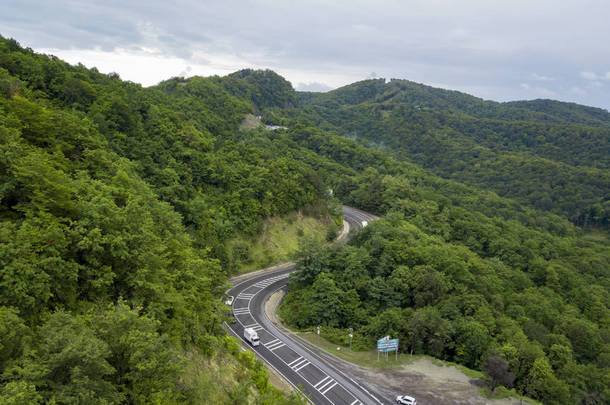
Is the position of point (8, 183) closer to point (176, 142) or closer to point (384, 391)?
point (384, 391)

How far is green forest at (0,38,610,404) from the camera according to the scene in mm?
11766

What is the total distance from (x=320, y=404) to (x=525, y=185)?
15142 centimetres

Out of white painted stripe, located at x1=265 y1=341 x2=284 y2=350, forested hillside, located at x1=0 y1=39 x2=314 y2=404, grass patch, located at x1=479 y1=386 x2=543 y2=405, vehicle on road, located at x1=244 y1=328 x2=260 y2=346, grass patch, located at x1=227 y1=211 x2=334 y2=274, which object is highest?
forested hillside, located at x1=0 y1=39 x2=314 y2=404

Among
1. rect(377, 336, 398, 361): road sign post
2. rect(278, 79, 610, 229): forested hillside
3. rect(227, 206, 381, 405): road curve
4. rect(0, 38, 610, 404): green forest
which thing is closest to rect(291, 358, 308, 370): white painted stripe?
rect(227, 206, 381, 405): road curve

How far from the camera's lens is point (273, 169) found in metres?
58.3

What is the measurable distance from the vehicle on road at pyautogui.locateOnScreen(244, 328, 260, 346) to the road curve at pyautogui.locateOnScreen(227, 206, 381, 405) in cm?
48

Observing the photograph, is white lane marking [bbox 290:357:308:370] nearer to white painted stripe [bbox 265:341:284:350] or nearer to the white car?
white painted stripe [bbox 265:341:284:350]

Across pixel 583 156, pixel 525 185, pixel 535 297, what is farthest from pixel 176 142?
pixel 583 156

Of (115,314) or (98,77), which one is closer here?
(115,314)

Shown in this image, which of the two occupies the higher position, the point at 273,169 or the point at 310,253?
the point at 273,169

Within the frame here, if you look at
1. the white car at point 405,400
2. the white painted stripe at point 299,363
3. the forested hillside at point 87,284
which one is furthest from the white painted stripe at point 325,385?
the forested hillside at point 87,284

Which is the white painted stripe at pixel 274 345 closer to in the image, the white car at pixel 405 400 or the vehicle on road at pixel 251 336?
the vehicle on road at pixel 251 336

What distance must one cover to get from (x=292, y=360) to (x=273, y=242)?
23.7m

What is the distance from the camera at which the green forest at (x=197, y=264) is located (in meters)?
11.8
